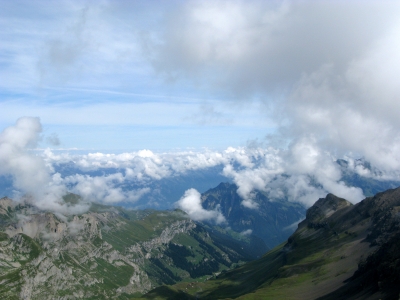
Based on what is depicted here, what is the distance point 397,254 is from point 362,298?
2684 centimetres

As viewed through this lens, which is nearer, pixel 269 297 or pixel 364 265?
pixel 364 265

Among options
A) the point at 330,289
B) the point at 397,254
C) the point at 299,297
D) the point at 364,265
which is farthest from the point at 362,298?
the point at 299,297

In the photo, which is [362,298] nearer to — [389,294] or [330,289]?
[389,294]

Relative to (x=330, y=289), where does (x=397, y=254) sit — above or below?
above

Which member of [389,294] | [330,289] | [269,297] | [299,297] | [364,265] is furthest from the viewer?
[269,297]

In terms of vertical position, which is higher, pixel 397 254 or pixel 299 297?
pixel 397 254

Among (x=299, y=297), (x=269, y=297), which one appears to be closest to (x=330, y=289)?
(x=299, y=297)

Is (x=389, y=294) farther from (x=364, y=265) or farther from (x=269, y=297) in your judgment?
(x=269, y=297)

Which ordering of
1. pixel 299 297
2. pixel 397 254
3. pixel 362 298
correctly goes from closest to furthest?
pixel 362 298 < pixel 397 254 < pixel 299 297

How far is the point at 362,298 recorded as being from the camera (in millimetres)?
124750

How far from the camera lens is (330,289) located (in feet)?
565

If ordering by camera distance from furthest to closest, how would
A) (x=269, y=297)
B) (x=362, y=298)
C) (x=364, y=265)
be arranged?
(x=269, y=297)
(x=364, y=265)
(x=362, y=298)

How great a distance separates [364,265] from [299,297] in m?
44.8

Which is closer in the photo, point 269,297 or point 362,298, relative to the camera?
point 362,298
